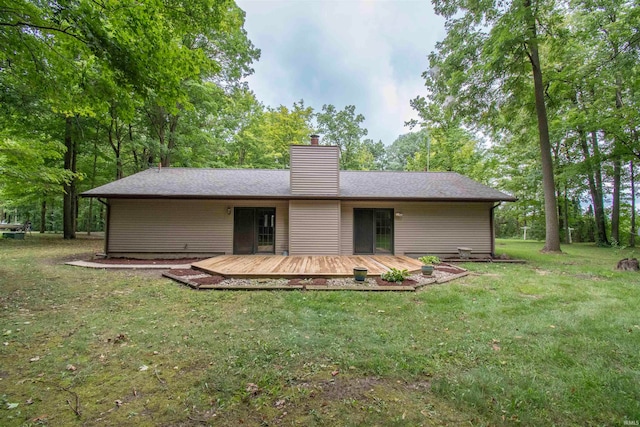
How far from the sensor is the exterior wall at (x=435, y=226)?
9.80m

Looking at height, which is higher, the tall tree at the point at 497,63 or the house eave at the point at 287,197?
the tall tree at the point at 497,63

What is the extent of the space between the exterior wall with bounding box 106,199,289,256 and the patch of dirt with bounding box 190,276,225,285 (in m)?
3.75

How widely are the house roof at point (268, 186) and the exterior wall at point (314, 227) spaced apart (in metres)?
0.53

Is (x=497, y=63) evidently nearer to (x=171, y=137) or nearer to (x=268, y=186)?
(x=268, y=186)

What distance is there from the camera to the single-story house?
9273 mm

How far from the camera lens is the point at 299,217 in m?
9.43

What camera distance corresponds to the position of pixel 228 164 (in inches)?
779

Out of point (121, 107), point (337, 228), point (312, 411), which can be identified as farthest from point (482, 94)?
point (312, 411)

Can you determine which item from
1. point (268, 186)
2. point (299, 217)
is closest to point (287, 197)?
point (299, 217)

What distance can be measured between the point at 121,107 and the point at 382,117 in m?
30.1

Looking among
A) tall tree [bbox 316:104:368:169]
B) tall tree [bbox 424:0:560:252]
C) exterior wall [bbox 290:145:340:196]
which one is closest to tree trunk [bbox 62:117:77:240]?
exterior wall [bbox 290:145:340:196]

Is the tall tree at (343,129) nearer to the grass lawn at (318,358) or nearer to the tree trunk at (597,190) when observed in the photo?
the tree trunk at (597,190)

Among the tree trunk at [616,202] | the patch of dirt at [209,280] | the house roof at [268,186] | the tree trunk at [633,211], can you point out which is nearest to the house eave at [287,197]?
the house roof at [268,186]

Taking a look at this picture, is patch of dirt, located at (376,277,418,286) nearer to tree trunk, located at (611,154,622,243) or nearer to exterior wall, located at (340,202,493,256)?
exterior wall, located at (340,202,493,256)
